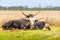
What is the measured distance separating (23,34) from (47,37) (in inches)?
51.2

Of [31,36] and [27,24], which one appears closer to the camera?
[31,36]

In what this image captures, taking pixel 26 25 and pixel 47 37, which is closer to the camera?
pixel 47 37

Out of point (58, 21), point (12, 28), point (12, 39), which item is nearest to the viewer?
point (12, 39)

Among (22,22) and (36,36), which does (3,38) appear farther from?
(22,22)

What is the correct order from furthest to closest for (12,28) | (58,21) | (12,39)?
(58,21), (12,28), (12,39)

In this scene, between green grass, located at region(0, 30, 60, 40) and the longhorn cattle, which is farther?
the longhorn cattle

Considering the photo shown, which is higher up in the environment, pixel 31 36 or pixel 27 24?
pixel 31 36

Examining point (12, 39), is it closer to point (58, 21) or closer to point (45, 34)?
point (45, 34)

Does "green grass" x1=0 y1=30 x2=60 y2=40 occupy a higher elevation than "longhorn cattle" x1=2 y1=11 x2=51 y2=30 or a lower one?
higher

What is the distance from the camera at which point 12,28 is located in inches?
805

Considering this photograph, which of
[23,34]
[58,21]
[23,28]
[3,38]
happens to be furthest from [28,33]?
[58,21]

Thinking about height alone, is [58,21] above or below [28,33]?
below

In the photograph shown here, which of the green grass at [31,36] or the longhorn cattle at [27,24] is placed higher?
the green grass at [31,36]

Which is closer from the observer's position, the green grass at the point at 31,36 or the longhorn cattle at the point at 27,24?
the green grass at the point at 31,36
